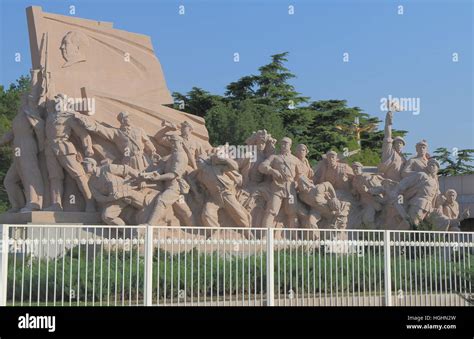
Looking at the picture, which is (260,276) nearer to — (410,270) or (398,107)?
(410,270)

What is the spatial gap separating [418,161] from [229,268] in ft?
20.7

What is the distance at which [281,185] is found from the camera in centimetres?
1120

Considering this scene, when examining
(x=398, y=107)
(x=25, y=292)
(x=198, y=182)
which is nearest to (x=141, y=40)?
(x=198, y=182)

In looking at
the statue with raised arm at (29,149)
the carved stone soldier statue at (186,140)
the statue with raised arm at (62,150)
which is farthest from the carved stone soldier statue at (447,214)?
the statue with raised arm at (29,149)

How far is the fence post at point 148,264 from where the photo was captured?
6.27 m

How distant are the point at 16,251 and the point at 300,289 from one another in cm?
285

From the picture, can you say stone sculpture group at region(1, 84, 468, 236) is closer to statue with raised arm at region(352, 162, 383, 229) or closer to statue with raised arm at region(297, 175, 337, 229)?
statue with raised arm at region(297, 175, 337, 229)

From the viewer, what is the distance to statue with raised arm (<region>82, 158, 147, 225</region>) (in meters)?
10.1

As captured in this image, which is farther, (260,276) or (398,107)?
(398,107)

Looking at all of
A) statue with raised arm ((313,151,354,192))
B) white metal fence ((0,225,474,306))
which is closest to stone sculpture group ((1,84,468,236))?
statue with raised arm ((313,151,354,192))

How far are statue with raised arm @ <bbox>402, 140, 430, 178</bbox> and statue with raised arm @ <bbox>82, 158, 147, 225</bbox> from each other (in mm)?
4680

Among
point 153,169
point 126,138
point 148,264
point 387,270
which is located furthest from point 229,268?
point 126,138

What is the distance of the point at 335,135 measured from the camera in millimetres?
24984

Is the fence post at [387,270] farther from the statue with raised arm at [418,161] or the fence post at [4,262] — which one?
the statue with raised arm at [418,161]
